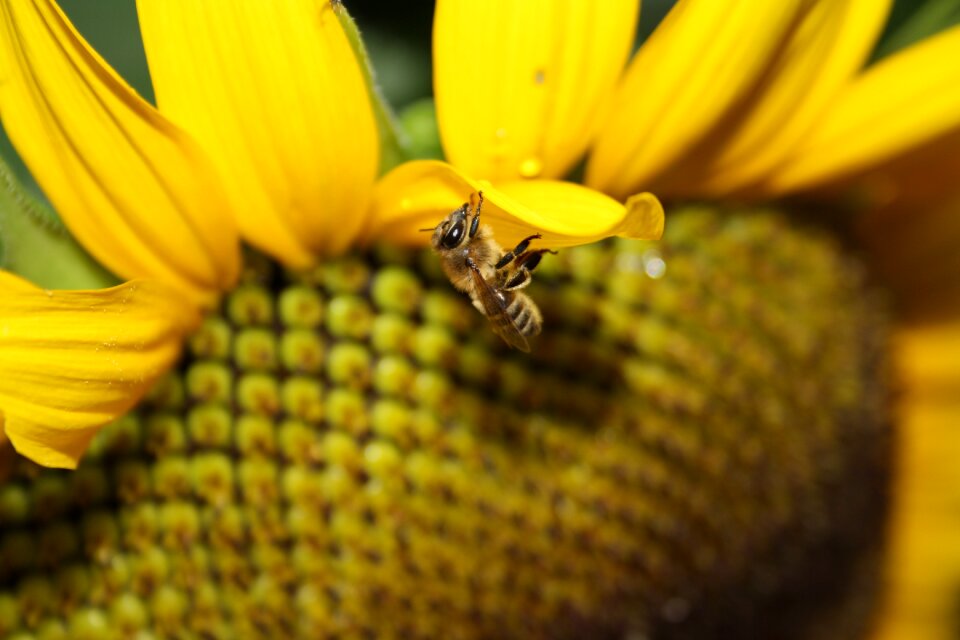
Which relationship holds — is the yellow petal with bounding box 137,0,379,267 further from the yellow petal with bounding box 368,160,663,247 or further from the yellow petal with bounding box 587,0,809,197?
the yellow petal with bounding box 587,0,809,197

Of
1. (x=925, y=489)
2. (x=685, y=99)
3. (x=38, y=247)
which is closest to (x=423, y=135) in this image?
(x=685, y=99)

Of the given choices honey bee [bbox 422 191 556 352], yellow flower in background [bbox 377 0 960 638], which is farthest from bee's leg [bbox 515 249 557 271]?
yellow flower in background [bbox 377 0 960 638]

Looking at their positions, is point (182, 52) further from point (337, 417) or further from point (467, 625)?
point (467, 625)

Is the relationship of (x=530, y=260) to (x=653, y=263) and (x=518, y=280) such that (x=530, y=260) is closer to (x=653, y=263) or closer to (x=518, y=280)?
(x=518, y=280)

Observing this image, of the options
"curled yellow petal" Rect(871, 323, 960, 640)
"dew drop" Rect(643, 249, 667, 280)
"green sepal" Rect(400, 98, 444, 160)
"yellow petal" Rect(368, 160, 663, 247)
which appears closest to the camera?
"yellow petal" Rect(368, 160, 663, 247)

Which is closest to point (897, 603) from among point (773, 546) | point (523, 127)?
point (773, 546)

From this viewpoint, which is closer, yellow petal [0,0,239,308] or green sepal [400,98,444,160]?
yellow petal [0,0,239,308]

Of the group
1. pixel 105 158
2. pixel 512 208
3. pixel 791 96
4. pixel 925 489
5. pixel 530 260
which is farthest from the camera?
pixel 925 489
